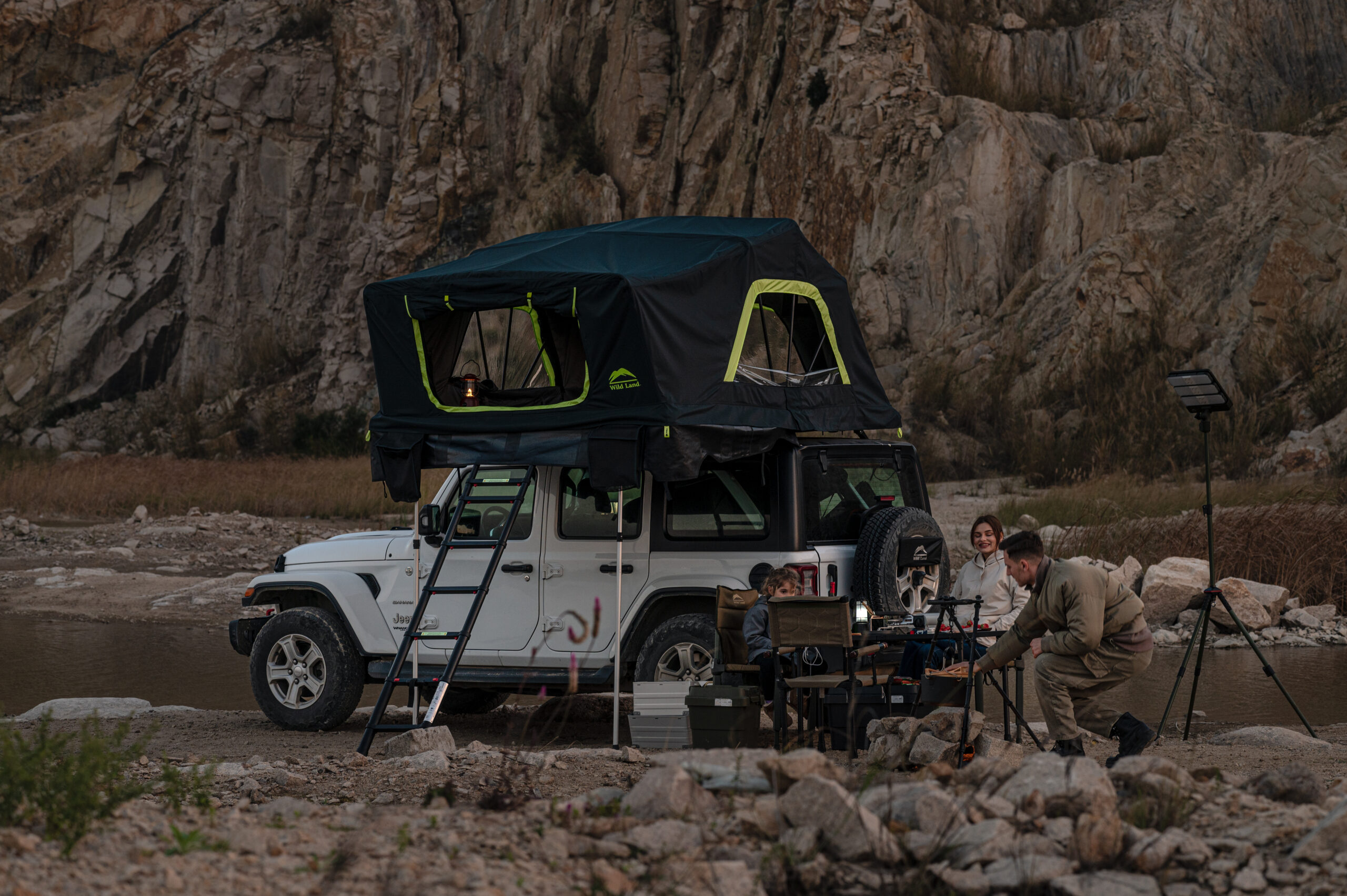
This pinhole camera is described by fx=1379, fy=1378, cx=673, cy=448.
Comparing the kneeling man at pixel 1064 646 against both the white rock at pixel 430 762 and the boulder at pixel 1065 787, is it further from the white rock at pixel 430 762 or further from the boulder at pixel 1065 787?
the white rock at pixel 430 762

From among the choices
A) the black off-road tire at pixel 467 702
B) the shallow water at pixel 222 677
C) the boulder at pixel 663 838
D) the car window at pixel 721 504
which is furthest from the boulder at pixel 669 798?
the shallow water at pixel 222 677

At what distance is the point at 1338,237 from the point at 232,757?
2745cm

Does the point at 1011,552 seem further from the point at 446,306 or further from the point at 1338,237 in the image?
the point at 1338,237

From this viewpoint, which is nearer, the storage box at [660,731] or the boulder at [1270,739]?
the storage box at [660,731]

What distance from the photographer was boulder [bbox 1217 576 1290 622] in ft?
50.9

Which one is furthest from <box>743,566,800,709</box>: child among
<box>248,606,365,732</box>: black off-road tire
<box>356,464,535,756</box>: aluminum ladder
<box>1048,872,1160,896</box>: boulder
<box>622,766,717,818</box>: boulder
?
<box>1048,872,1160,896</box>: boulder

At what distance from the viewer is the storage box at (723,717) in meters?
7.83

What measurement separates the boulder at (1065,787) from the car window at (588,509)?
392cm

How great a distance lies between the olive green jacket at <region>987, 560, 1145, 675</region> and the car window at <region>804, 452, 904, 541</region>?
188 centimetres

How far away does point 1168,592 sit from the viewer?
16.0m

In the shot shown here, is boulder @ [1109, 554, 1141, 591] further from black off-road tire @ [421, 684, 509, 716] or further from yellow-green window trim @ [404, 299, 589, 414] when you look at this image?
yellow-green window trim @ [404, 299, 589, 414]

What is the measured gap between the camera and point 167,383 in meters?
51.2

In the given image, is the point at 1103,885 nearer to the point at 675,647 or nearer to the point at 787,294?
the point at 675,647

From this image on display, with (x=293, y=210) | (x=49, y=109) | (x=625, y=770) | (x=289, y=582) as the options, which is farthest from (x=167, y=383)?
(x=625, y=770)
